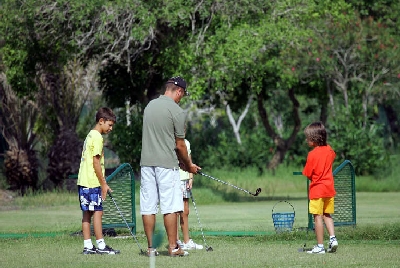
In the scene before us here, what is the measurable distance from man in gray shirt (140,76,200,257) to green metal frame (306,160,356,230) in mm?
3863

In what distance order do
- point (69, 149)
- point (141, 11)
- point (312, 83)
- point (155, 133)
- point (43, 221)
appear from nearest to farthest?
1. point (155, 133)
2. point (43, 221)
3. point (141, 11)
4. point (69, 149)
5. point (312, 83)

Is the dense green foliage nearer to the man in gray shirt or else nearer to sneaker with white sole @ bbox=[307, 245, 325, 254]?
the man in gray shirt

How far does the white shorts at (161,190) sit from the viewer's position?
1075 cm

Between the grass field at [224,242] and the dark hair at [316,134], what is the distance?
1330mm

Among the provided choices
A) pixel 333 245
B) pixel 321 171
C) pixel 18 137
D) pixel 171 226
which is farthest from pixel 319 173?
pixel 18 137

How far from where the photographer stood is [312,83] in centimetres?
2970

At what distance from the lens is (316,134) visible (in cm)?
1144

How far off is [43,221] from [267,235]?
5.67 metres

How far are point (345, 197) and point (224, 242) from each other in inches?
95.4

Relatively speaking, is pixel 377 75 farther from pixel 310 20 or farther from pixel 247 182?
pixel 247 182

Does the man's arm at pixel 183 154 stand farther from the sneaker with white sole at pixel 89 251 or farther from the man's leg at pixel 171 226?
the sneaker with white sole at pixel 89 251

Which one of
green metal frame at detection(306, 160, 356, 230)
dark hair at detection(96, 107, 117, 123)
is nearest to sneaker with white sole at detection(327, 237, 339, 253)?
green metal frame at detection(306, 160, 356, 230)

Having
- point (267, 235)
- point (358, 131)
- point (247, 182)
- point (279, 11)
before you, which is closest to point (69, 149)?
Answer: point (247, 182)

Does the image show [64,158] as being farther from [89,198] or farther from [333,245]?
[333,245]
